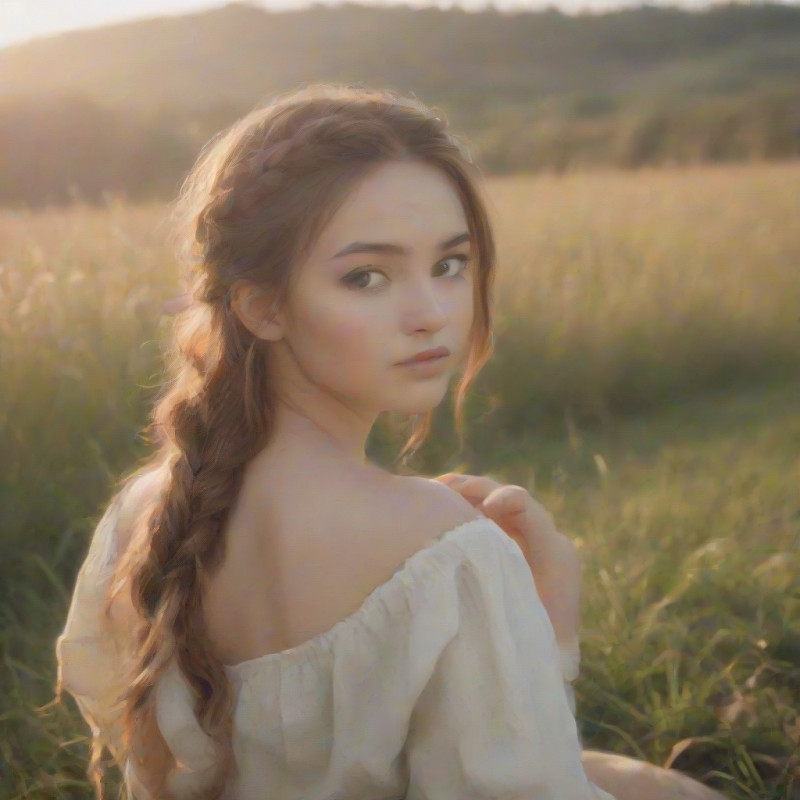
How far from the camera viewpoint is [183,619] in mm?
1515

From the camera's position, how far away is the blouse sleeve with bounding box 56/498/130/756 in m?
1.78

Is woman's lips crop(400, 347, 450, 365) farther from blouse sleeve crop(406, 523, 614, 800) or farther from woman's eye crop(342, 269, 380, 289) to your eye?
blouse sleeve crop(406, 523, 614, 800)

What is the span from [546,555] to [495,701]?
0.49 metres

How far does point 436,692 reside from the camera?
1.35 meters

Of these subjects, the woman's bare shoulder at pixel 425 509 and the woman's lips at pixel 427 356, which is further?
the woman's lips at pixel 427 356

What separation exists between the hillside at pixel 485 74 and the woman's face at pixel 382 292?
1074 centimetres

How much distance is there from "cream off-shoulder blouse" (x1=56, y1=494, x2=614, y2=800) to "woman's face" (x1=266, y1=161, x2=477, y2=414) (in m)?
0.27

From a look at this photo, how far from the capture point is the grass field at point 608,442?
243 cm

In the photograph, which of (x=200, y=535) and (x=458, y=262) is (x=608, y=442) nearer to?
(x=458, y=262)

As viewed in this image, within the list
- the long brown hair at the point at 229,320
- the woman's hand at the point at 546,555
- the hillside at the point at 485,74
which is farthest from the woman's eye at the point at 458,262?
the hillside at the point at 485,74

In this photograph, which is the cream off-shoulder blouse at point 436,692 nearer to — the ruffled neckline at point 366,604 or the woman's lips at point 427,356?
the ruffled neckline at point 366,604

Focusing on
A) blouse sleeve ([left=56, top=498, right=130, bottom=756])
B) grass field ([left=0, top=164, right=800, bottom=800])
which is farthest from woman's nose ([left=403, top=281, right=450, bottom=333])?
grass field ([left=0, top=164, right=800, bottom=800])

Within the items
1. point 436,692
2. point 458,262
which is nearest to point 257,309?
point 458,262

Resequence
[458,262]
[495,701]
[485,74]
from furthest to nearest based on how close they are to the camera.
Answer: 1. [485,74]
2. [458,262]
3. [495,701]
